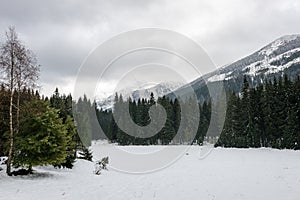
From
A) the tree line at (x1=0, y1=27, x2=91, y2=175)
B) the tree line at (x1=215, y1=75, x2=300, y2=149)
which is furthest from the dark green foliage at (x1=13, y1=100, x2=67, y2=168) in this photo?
the tree line at (x1=215, y1=75, x2=300, y2=149)

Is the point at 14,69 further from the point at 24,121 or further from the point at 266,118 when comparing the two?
the point at 266,118

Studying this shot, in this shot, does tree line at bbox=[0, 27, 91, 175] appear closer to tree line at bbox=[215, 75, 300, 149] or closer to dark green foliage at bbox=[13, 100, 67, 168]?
dark green foliage at bbox=[13, 100, 67, 168]

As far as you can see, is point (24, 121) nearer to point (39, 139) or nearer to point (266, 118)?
point (39, 139)

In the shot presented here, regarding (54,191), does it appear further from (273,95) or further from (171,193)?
(273,95)

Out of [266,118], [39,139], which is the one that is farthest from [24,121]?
[266,118]

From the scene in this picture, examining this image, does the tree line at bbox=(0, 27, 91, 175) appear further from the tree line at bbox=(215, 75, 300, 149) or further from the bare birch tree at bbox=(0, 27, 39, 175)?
the tree line at bbox=(215, 75, 300, 149)

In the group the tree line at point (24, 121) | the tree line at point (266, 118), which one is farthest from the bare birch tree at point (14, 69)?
the tree line at point (266, 118)

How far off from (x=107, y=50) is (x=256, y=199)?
11953 mm

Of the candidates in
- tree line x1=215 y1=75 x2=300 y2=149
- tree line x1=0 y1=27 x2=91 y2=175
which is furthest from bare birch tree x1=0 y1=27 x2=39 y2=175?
tree line x1=215 y1=75 x2=300 y2=149

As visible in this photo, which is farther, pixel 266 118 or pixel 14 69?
pixel 266 118

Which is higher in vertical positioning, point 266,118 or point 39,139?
point 266,118

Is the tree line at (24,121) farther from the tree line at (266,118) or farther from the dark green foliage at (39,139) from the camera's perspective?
the tree line at (266,118)

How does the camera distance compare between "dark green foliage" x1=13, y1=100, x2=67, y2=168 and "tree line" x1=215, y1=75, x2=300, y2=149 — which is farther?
"tree line" x1=215, y1=75, x2=300, y2=149

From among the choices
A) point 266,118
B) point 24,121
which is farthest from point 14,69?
point 266,118
